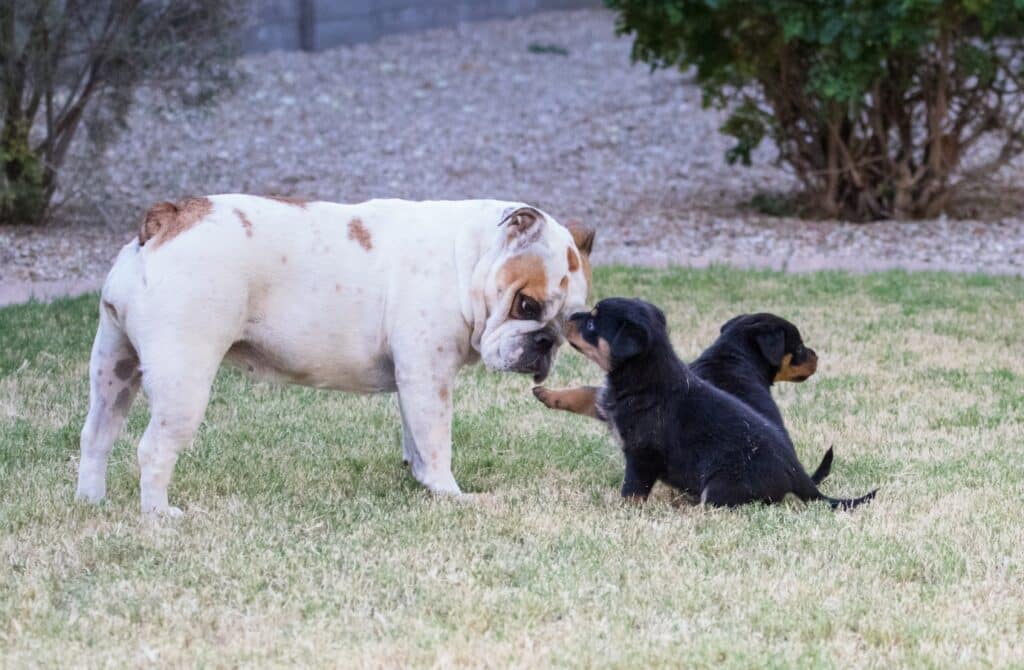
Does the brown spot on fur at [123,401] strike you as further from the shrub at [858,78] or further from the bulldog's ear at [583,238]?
the shrub at [858,78]

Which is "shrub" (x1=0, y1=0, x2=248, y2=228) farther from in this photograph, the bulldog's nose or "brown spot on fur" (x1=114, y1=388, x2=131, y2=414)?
the bulldog's nose

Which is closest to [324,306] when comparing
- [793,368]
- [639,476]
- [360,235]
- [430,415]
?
[360,235]

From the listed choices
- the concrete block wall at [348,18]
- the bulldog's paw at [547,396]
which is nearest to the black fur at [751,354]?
the bulldog's paw at [547,396]

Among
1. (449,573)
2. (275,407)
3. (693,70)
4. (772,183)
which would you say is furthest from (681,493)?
(693,70)

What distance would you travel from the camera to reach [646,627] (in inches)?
158

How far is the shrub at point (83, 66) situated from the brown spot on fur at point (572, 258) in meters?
7.06

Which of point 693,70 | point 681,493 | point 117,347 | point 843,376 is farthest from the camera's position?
point 693,70

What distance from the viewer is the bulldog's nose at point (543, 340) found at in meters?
5.13

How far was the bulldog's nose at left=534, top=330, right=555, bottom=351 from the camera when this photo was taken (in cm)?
513

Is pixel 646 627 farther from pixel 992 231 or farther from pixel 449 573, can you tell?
pixel 992 231

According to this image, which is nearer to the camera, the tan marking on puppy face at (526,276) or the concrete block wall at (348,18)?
the tan marking on puppy face at (526,276)

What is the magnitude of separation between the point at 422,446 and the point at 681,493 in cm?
102

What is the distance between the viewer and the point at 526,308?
512 centimetres

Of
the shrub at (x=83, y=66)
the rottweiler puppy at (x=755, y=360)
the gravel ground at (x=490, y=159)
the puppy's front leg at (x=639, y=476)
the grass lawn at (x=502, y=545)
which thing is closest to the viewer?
the grass lawn at (x=502, y=545)
